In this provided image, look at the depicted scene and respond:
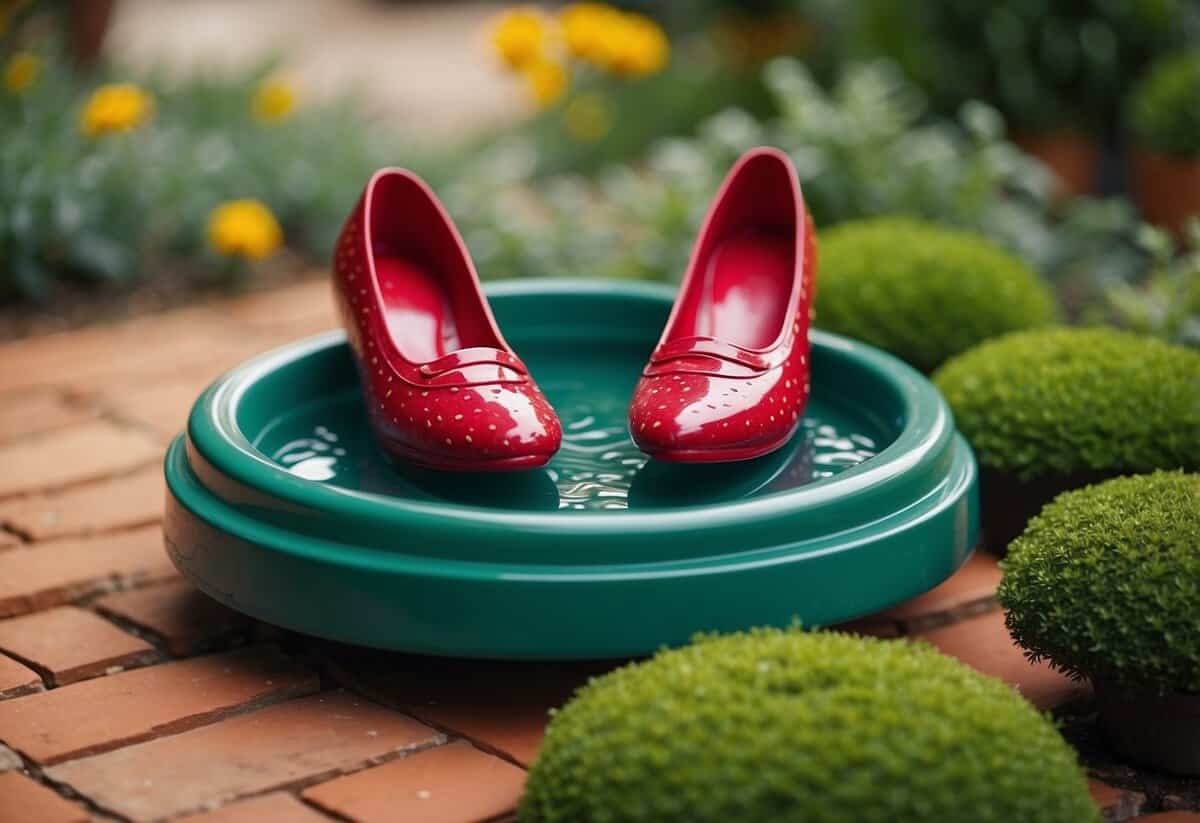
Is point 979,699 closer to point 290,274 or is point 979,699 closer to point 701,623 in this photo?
point 701,623

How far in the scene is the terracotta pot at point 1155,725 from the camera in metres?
2.03

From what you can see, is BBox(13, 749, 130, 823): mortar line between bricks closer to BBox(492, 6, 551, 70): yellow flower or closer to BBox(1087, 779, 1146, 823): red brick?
BBox(1087, 779, 1146, 823): red brick

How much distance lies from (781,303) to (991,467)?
0.48 m

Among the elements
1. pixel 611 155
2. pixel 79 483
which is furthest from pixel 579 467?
pixel 611 155

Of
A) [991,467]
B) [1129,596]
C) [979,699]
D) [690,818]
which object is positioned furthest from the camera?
[991,467]

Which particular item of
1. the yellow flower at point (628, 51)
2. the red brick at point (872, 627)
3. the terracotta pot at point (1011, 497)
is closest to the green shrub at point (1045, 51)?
the yellow flower at point (628, 51)

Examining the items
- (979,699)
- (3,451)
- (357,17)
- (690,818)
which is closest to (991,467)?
(979,699)

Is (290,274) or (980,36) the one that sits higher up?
(980,36)

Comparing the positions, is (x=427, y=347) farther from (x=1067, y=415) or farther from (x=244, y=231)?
(x=244, y=231)

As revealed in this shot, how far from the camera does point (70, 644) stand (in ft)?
7.90

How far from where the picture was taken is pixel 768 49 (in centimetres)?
654

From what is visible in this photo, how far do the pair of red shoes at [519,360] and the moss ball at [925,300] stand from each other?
16.8 inches

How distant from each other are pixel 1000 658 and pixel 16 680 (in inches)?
59.0

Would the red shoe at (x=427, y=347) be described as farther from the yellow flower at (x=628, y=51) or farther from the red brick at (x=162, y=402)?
the yellow flower at (x=628, y=51)
